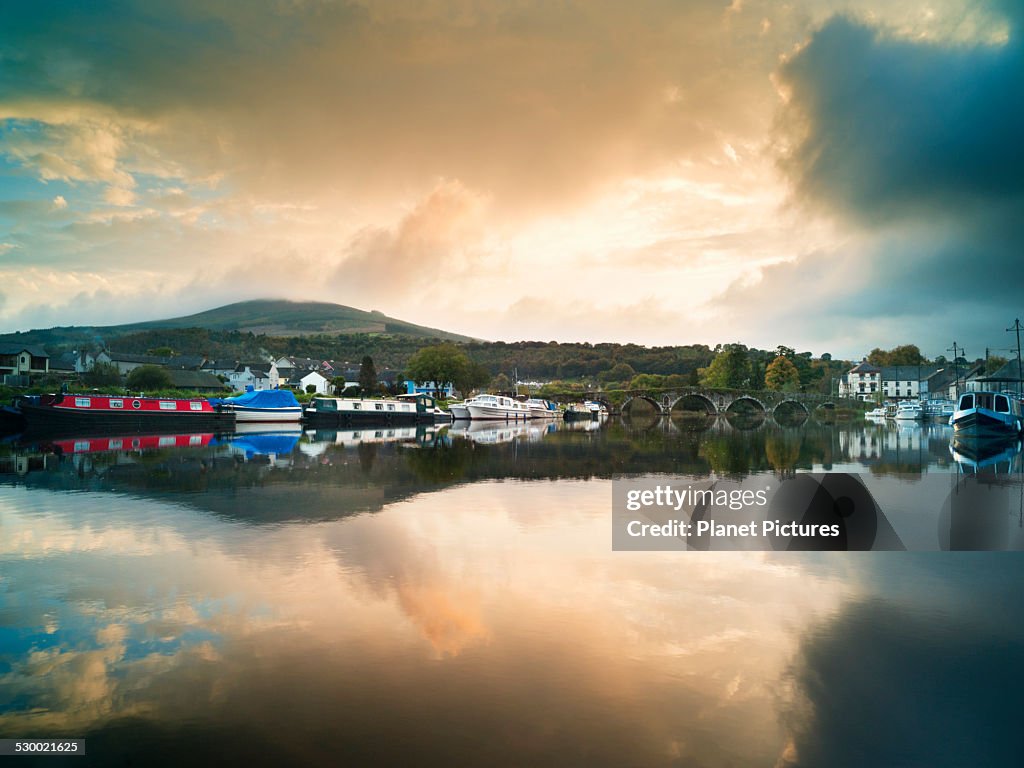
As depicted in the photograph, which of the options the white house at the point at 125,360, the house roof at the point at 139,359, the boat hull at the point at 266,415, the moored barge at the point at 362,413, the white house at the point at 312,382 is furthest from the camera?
the white house at the point at 312,382

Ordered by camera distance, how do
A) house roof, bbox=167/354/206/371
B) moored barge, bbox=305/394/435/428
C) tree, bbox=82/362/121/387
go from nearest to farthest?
moored barge, bbox=305/394/435/428
tree, bbox=82/362/121/387
house roof, bbox=167/354/206/371

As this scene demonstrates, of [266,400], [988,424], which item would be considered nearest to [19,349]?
[266,400]

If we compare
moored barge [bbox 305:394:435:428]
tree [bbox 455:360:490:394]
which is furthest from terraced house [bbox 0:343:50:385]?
tree [bbox 455:360:490:394]

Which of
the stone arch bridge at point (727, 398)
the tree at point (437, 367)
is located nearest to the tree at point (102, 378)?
the tree at point (437, 367)

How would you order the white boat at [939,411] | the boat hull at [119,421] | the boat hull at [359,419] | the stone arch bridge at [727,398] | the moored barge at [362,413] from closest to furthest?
the boat hull at [119,421]
the boat hull at [359,419]
the moored barge at [362,413]
the white boat at [939,411]
the stone arch bridge at [727,398]

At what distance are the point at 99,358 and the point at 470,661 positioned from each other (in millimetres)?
140421

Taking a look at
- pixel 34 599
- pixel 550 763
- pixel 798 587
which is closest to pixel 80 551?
pixel 34 599

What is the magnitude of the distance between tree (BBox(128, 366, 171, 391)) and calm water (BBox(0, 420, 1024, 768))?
87.4 metres

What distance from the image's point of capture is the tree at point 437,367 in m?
118

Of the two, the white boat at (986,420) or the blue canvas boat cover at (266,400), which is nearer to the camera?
the white boat at (986,420)

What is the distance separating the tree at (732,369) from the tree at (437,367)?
7405cm

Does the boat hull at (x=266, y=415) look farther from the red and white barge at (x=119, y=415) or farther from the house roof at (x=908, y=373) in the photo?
the house roof at (x=908, y=373)

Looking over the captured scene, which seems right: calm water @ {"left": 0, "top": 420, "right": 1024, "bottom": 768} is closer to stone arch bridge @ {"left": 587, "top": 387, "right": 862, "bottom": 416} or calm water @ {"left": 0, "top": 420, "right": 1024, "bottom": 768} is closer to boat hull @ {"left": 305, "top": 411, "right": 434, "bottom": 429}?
boat hull @ {"left": 305, "top": 411, "right": 434, "bottom": 429}

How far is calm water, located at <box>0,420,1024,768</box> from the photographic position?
22.4 feet
